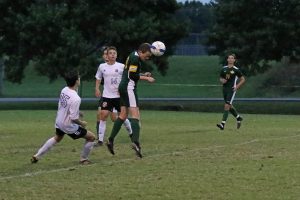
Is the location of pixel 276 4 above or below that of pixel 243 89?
above

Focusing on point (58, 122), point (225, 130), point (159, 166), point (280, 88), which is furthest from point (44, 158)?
point (280, 88)

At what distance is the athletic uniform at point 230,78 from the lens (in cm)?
2172

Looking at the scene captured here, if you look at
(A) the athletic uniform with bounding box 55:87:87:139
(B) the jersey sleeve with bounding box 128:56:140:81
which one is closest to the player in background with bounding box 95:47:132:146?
(B) the jersey sleeve with bounding box 128:56:140:81

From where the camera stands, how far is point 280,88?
58.6 metres

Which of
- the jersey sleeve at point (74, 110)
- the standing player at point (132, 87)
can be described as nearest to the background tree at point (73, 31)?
the standing player at point (132, 87)

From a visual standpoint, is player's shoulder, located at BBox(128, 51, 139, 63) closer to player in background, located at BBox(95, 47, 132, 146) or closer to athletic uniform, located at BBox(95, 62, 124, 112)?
player in background, located at BBox(95, 47, 132, 146)

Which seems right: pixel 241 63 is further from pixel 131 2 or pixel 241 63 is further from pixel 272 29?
pixel 131 2

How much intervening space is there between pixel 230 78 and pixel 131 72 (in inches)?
316

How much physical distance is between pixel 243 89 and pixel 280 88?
460 centimetres

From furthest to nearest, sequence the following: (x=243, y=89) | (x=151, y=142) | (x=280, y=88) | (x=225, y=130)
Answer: (x=243, y=89)
(x=280, y=88)
(x=225, y=130)
(x=151, y=142)

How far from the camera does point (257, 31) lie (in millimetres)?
40750

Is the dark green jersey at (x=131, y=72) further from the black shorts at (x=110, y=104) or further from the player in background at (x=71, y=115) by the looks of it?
the black shorts at (x=110, y=104)

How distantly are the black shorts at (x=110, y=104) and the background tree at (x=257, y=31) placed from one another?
2480 centimetres

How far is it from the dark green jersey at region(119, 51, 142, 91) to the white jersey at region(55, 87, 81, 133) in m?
1.94
